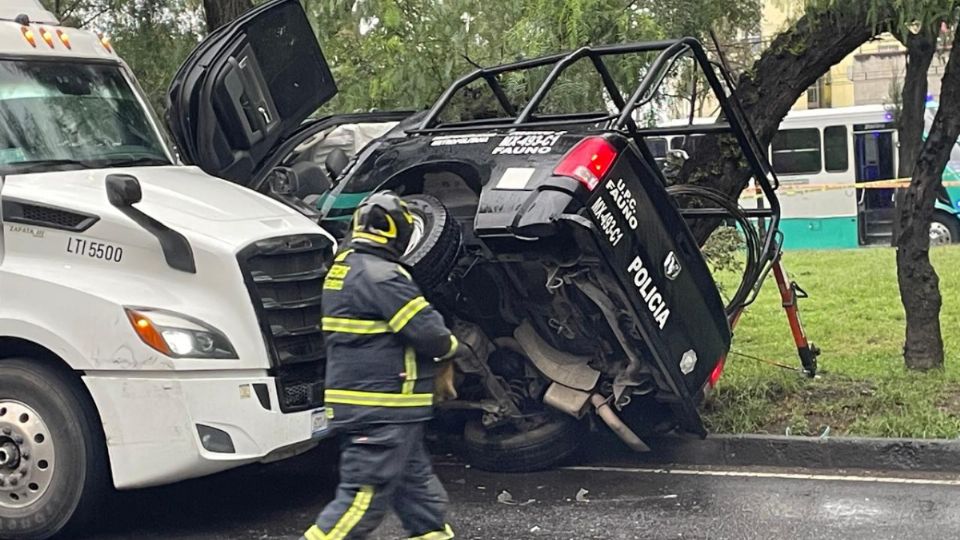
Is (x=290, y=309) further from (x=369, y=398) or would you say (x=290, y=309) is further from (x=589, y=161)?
(x=589, y=161)

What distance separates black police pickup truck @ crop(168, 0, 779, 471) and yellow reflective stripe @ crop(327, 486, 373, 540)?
1.21 m

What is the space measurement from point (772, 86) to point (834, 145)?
645 inches

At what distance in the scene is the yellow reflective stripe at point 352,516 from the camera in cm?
488

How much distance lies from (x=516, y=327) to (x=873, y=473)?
2.10m

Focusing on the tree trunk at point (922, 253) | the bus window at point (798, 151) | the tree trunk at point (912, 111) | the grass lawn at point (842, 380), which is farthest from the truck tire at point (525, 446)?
the bus window at point (798, 151)

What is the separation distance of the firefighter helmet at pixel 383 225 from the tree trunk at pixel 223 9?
4.52 meters

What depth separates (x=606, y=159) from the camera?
20.8ft

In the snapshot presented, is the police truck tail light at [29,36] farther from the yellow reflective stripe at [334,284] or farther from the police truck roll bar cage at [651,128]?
the yellow reflective stripe at [334,284]

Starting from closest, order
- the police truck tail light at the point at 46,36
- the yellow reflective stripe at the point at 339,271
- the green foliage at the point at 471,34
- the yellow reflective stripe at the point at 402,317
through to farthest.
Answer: the yellow reflective stripe at the point at 402,317 < the yellow reflective stripe at the point at 339,271 < the police truck tail light at the point at 46,36 < the green foliage at the point at 471,34

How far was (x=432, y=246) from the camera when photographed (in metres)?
6.25

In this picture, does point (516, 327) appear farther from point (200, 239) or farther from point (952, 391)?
point (952, 391)

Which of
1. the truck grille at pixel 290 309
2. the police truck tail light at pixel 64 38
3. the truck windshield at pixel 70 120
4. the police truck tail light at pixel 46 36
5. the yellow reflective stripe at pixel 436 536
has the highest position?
the police truck tail light at pixel 46 36

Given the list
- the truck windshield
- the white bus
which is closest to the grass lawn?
the truck windshield

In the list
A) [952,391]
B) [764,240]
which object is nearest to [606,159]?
[764,240]
